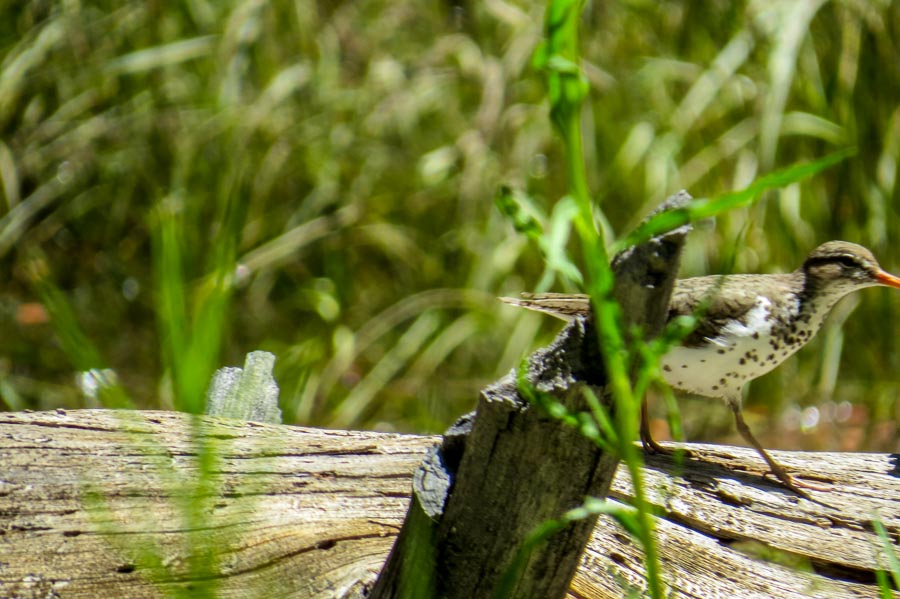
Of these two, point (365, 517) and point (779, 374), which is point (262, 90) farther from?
point (365, 517)

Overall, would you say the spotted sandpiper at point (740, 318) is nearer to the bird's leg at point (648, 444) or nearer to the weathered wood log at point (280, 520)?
the bird's leg at point (648, 444)

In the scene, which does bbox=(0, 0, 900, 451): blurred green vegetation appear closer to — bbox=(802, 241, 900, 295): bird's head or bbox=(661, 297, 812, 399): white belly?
bbox=(802, 241, 900, 295): bird's head

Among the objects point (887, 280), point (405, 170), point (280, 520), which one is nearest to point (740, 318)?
point (887, 280)

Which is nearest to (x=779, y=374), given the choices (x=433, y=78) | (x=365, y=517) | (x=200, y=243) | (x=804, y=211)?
(x=804, y=211)

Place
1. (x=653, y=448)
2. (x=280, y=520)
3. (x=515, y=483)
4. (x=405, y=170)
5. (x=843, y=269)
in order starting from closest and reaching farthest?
(x=515, y=483) < (x=280, y=520) < (x=653, y=448) < (x=843, y=269) < (x=405, y=170)

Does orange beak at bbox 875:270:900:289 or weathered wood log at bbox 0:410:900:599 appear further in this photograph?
orange beak at bbox 875:270:900:289

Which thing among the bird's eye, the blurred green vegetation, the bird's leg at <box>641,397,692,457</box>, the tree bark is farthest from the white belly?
the blurred green vegetation

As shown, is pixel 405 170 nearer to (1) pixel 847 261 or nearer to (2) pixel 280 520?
(1) pixel 847 261
